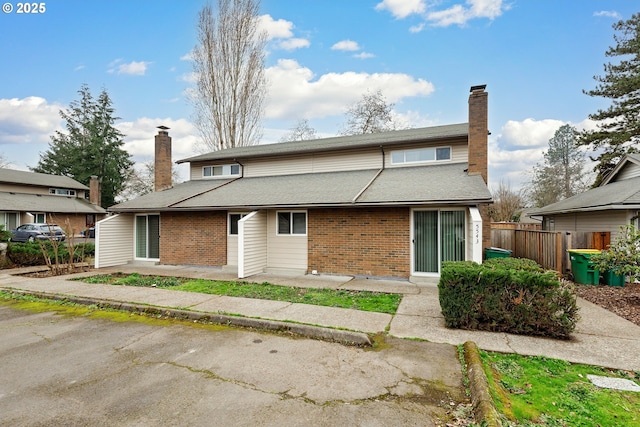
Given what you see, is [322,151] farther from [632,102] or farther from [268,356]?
[632,102]

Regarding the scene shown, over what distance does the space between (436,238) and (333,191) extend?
12.3 ft

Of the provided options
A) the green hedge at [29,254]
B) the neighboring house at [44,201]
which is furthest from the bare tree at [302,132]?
the neighboring house at [44,201]

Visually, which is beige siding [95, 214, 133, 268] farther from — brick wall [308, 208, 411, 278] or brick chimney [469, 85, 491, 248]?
brick chimney [469, 85, 491, 248]

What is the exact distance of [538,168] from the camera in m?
38.4

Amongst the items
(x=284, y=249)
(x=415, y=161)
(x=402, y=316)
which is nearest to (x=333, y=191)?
(x=284, y=249)

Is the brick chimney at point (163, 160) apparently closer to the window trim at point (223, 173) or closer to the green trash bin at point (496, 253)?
the window trim at point (223, 173)

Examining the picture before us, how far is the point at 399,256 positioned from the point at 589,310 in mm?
4559

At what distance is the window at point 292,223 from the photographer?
11055 millimetres

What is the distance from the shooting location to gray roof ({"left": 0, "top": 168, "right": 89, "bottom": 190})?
93.6 feet

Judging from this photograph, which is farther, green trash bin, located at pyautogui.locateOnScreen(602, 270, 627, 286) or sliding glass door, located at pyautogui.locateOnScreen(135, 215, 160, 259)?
sliding glass door, located at pyautogui.locateOnScreen(135, 215, 160, 259)

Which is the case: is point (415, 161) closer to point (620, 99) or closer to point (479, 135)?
point (479, 135)

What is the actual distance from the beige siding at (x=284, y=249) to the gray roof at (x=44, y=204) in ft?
86.8

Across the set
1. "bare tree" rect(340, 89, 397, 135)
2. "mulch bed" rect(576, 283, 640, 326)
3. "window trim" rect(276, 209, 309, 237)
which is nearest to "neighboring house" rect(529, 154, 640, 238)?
"mulch bed" rect(576, 283, 640, 326)

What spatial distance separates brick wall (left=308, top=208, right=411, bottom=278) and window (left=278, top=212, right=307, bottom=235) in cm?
31
